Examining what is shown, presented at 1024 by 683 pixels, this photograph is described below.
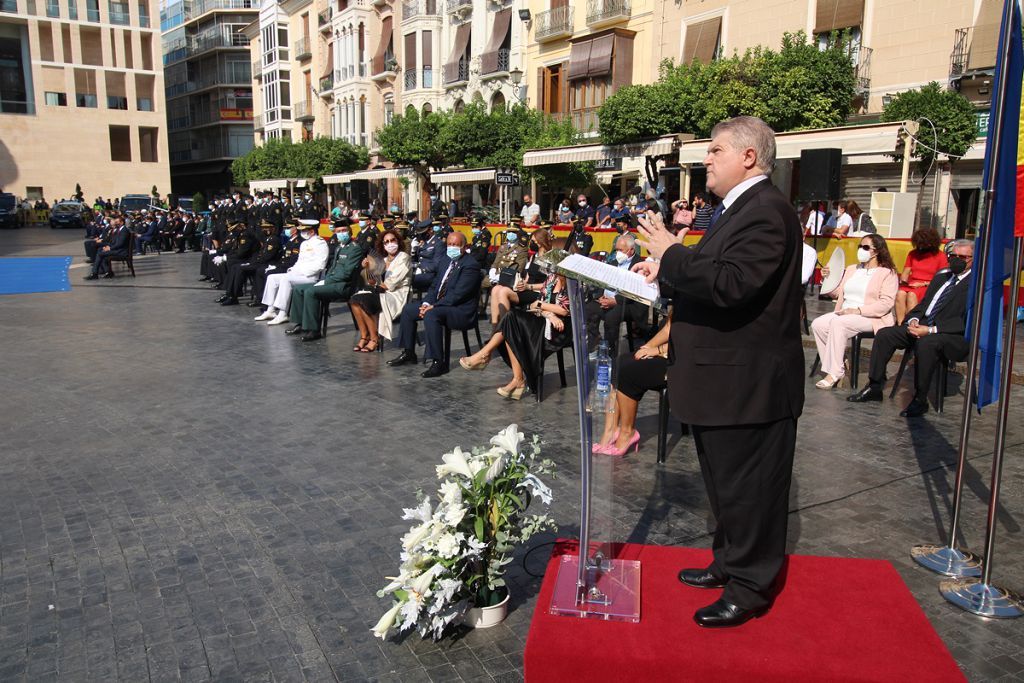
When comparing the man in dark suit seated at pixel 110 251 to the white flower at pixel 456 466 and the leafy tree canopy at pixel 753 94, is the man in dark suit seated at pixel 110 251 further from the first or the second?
the white flower at pixel 456 466

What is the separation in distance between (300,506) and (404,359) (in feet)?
13.8

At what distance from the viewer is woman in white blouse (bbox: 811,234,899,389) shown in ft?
24.6

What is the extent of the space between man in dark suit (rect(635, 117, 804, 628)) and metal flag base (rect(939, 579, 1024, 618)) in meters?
1.07

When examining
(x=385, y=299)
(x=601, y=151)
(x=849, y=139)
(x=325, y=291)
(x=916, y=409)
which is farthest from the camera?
(x=601, y=151)

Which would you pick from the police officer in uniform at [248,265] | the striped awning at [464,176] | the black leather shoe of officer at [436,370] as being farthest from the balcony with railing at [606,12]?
the black leather shoe of officer at [436,370]

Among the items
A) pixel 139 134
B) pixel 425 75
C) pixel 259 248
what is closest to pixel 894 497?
pixel 259 248

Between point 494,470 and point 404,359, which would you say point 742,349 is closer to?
point 494,470

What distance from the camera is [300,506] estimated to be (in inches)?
184

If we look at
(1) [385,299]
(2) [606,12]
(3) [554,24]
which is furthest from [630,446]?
(3) [554,24]

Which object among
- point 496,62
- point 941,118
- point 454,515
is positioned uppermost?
point 496,62

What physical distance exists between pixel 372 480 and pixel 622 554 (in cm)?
198

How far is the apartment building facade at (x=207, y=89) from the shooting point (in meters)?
70.6

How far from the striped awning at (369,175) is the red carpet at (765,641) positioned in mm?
33474

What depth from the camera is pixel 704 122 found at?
23016 millimetres
